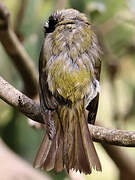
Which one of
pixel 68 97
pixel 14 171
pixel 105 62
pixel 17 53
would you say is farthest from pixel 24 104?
pixel 105 62

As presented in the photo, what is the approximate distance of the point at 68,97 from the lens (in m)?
3.26

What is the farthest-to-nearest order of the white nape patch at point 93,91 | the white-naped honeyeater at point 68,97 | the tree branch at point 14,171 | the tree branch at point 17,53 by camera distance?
the tree branch at point 17,53
the white nape patch at point 93,91
the white-naped honeyeater at point 68,97
the tree branch at point 14,171

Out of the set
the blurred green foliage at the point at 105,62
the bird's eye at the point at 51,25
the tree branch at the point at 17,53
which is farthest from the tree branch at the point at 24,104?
the blurred green foliage at the point at 105,62

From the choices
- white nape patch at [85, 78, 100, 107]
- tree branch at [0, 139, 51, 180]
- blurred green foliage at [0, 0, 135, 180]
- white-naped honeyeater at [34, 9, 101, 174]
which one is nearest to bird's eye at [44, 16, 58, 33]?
white-naped honeyeater at [34, 9, 101, 174]

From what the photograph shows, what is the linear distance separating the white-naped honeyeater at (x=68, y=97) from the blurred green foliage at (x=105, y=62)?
1.22m

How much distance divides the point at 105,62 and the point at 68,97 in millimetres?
2582

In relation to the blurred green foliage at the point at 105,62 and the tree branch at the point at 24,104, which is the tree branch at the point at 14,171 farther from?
the blurred green foliage at the point at 105,62

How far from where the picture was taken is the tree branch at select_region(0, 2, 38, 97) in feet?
13.4

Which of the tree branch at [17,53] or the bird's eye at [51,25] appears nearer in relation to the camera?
the bird's eye at [51,25]

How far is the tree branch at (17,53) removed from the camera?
4.09 metres

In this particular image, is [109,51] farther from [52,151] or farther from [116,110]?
[52,151]

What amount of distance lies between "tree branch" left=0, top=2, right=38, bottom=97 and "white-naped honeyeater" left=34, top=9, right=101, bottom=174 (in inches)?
17.5

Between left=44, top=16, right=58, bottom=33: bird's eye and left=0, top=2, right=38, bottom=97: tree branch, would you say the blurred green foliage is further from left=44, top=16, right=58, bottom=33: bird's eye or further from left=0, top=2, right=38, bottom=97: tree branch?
left=44, top=16, right=58, bottom=33: bird's eye

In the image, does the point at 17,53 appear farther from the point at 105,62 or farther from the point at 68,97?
the point at 105,62
